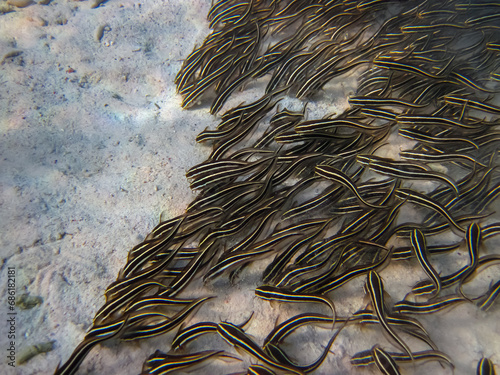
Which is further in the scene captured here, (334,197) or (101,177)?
(101,177)

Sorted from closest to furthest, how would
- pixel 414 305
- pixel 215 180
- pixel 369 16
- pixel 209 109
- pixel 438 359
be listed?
pixel 438 359 < pixel 414 305 < pixel 215 180 < pixel 209 109 < pixel 369 16

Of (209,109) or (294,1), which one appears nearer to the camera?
(209,109)

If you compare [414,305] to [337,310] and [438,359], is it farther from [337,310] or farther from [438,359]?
[337,310]

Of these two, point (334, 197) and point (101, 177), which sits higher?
point (334, 197)

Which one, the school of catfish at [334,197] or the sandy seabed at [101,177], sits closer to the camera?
the school of catfish at [334,197]

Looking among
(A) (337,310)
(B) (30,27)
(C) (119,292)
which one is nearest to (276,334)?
(A) (337,310)

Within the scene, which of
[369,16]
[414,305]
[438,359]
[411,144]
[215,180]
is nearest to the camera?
[438,359]

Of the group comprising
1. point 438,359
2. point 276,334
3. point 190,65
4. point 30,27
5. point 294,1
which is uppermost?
point 294,1

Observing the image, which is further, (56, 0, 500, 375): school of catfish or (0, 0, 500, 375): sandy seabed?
(0, 0, 500, 375): sandy seabed
